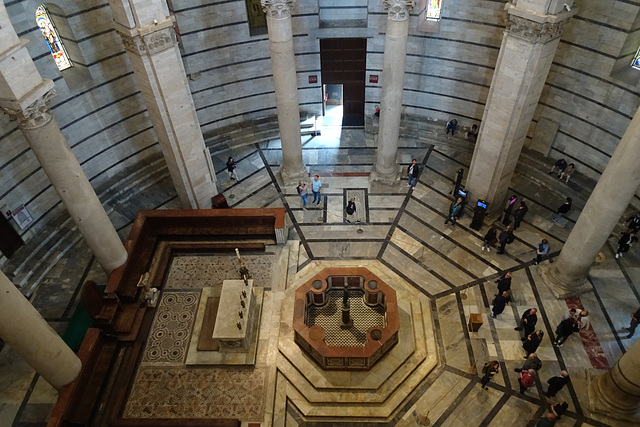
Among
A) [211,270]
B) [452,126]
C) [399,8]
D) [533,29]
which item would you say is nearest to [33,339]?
[211,270]

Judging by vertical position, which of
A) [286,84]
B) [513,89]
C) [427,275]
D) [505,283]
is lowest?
[505,283]

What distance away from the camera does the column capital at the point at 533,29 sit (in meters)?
12.1

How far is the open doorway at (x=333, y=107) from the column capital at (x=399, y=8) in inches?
243

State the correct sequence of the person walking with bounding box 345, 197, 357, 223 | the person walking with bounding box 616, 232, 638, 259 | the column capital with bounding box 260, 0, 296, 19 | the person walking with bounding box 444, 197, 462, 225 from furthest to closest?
the person walking with bounding box 345, 197, 357, 223 → the person walking with bounding box 444, 197, 462, 225 → the person walking with bounding box 616, 232, 638, 259 → the column capital with bounding box 260, 0, 296, 19

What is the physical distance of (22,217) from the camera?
15.2 m

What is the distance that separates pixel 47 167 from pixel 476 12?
1464 centimetres

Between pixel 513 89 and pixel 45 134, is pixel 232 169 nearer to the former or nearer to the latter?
pixel 45 134

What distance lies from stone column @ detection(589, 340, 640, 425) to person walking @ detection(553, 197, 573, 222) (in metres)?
5.80

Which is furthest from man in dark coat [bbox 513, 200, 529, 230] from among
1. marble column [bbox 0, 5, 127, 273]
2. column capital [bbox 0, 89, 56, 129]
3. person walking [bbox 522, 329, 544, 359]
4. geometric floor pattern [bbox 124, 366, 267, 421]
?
column capital [bbox 0, 89, 56, 129]

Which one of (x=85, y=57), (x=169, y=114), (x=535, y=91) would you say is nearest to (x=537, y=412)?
(x=535, y=91)

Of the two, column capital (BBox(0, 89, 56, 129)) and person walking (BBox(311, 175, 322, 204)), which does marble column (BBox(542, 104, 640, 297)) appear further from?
column capital (BBox(0, 89, 56, 129))

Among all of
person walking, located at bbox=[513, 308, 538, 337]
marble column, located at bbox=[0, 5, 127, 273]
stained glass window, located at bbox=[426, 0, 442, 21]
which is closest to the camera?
marble column, located at bbox=[0, 5, 127, 273]

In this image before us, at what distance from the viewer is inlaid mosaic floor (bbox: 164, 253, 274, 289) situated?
49.0 feet

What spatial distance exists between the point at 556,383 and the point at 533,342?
112 centimetres
